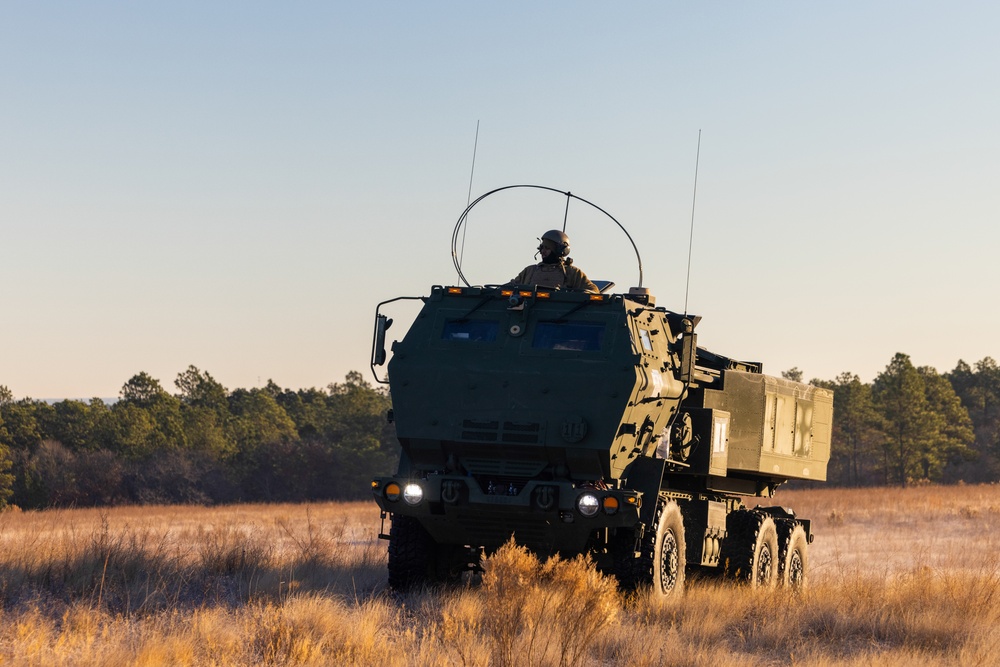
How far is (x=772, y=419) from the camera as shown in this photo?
1587cm

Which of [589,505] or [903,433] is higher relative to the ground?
[903,433]

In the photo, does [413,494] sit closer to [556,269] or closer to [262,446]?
[556,269]

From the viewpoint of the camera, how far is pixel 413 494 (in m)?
12.8

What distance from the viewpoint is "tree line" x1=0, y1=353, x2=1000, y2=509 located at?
212 ft

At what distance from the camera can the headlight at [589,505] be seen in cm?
1232

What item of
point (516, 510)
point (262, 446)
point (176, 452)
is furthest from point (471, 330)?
point (262, 446)

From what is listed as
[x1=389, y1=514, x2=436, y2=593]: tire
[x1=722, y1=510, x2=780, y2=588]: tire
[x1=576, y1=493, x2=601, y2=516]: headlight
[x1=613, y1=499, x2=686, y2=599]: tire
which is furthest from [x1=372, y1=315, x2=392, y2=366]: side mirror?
[x1=722, y1=510, x2=780, y2=588]: tire

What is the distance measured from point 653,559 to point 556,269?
3512 mm

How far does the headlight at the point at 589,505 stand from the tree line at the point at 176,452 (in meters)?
51.3

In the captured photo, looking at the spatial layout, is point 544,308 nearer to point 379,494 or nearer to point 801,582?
point 379,494

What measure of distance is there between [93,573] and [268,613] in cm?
445

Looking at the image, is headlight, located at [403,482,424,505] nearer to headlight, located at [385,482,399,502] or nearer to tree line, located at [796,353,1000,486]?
headlight, located at [385,482,399,502]

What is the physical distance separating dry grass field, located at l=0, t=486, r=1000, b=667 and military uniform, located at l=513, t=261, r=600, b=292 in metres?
3.50

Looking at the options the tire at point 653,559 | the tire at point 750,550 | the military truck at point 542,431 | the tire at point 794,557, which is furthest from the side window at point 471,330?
the tire at point 794,557
